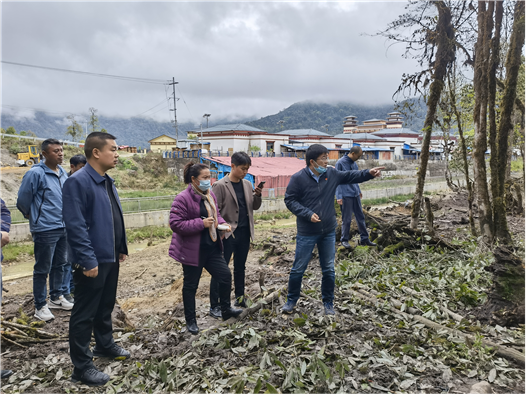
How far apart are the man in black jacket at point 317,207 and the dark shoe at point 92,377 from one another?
1.91 m

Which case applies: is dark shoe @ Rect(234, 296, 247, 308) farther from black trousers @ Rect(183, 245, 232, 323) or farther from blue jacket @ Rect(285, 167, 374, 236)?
blue jacket @ Rect(285, 167, 374, 236)

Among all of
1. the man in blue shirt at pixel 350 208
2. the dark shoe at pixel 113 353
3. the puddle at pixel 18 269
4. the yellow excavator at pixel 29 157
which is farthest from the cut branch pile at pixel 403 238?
the yellow excavator at pixel 29 157

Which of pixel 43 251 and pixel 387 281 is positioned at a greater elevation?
pixel 43 251

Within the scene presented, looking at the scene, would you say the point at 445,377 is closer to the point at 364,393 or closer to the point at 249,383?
the point at 364,393

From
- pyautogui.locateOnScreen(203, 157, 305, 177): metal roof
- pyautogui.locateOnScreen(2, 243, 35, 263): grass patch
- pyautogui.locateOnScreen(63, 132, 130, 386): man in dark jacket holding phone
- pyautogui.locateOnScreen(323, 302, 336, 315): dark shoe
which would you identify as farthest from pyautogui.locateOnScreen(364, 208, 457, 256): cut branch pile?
pyautogui.locateOnScreen(203, 157, 305, 177): metal roof

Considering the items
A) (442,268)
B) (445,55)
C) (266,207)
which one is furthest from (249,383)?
(266,207)

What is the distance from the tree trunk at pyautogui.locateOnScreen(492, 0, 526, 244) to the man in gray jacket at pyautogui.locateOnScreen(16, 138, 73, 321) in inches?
251

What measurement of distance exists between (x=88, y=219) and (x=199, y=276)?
132 cm

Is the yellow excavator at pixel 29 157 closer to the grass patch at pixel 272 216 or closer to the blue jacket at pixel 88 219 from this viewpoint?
the grass patch at pixel 272 216

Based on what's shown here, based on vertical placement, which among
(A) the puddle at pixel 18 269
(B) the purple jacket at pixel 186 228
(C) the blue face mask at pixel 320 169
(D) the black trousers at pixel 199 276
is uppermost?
(C) the blue face mask at pixel 320 169

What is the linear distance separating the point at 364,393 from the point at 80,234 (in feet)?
8.12

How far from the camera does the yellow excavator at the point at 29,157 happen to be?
91.6ft

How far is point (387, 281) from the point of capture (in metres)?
4.92

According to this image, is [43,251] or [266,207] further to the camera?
[266,207]
